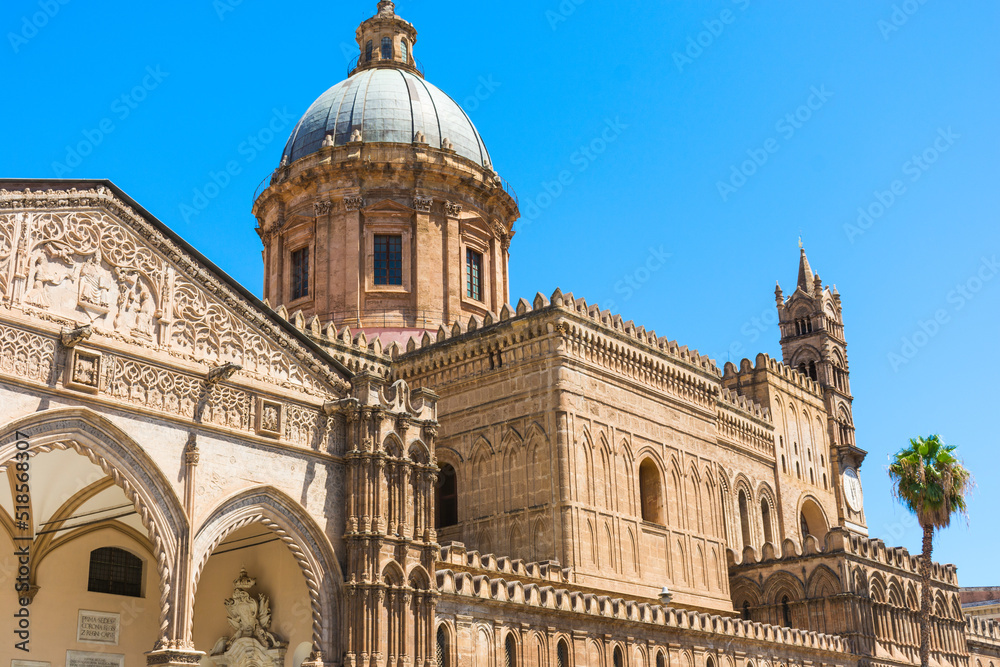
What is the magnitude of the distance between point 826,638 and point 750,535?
7.61 metres

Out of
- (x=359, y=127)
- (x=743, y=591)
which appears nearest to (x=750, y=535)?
(x=743, y=591)

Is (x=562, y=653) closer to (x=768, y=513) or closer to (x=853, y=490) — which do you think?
(x=768, y=513)

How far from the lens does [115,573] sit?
23219 millimetres

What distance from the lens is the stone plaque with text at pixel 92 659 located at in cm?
2170

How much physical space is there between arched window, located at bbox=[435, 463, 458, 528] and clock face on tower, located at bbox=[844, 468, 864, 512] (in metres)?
26.9

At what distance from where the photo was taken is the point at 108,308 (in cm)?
1894

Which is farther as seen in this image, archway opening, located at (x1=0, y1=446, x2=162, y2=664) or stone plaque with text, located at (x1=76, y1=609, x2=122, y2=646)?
stone plaque with text, located at (x1=76, y1=609, x2=122, y2=646)

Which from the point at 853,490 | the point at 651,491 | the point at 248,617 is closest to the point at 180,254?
the point at 248,617

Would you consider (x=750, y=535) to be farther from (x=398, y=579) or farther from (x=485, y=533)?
(x=398, y=579)

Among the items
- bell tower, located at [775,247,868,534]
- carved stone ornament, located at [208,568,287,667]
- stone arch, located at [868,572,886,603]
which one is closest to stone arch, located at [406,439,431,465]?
carved stone ornament, located at [208,568,287,667]

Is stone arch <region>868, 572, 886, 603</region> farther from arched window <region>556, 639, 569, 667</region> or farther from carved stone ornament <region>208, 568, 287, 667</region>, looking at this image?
carved stone ornament <region>208, 568, 287, 667</region>

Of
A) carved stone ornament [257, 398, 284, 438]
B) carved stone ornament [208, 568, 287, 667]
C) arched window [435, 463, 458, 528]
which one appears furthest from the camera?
arched window [435, 463, 458, 528]

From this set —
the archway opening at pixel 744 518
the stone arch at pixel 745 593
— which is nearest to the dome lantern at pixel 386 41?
the archway opening at pixel 744 518

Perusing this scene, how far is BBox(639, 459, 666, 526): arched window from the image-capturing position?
3316cm
